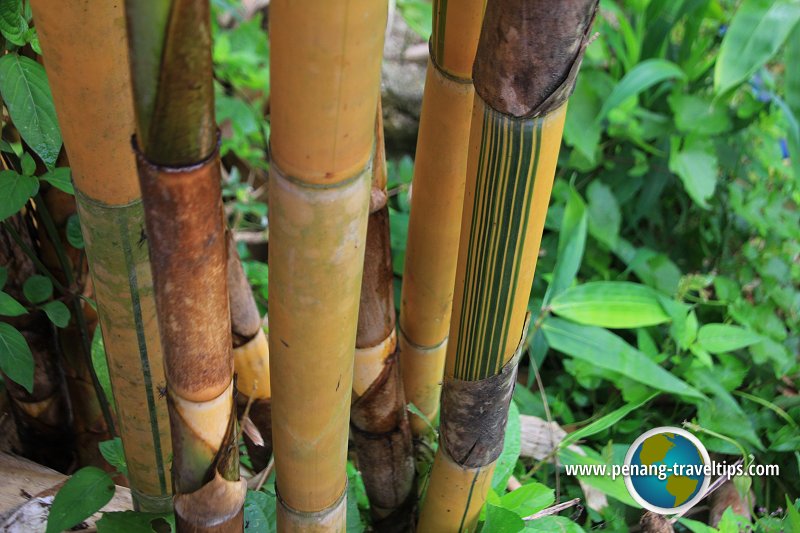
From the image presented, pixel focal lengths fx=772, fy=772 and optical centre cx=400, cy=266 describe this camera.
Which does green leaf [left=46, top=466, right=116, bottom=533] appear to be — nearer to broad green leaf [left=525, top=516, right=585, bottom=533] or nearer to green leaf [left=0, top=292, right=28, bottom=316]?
green leaf [left=0, top=292, right=28, bottom=316]

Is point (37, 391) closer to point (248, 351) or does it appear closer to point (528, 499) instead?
point (248, 351)

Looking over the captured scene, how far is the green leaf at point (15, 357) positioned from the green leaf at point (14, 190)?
0.12m

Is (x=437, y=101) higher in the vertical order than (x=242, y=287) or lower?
higher

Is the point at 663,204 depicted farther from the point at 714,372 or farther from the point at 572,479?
the point at 572,479

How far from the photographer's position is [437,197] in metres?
0.66

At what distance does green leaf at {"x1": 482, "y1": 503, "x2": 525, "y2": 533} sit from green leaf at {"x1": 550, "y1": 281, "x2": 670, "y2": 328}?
1.58ft

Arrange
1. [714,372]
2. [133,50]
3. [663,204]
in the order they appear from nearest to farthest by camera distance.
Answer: [133,50]
[714,372]
[663,204]

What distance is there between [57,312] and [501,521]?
443mm

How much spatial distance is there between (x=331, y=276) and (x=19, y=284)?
43 centimetres

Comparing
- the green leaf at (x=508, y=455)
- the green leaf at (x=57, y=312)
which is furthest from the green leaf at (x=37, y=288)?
the green leaf at (x=508, y=455)

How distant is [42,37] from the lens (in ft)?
1.49

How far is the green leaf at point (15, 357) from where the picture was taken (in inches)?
25.2

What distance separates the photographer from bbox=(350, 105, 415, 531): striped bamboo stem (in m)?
0.67

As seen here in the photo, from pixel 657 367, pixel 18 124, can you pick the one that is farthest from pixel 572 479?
pixel 18 124
